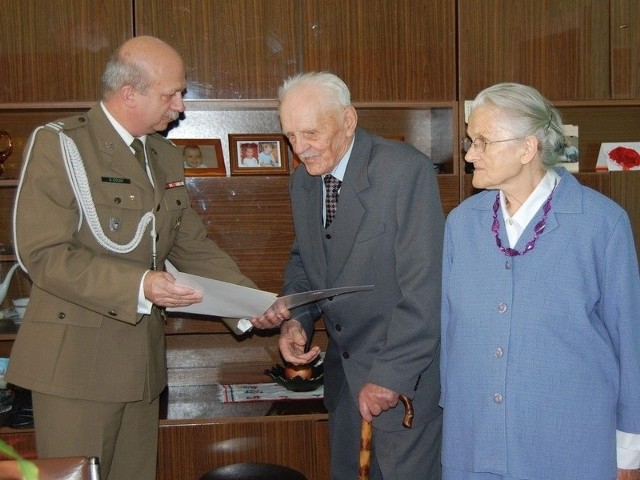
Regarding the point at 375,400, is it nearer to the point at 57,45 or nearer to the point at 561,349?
the point at 561,349

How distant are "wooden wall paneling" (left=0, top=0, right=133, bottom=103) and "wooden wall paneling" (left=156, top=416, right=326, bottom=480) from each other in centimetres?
133

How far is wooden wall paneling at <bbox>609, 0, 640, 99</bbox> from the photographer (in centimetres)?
341

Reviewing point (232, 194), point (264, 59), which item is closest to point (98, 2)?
point (264, 59)

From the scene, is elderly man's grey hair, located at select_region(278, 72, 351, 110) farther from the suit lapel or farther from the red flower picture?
the red flower picture

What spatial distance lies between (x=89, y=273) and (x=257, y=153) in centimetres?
140

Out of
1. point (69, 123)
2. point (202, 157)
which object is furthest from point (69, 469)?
point (202, 157)

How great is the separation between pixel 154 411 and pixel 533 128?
143 cm

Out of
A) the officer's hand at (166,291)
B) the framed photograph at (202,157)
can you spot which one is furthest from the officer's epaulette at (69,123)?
the framed photograph at (202,157)

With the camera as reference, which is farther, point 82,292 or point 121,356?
point 121,356

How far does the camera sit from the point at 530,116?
1.87 m

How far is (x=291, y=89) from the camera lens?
90.4 inches

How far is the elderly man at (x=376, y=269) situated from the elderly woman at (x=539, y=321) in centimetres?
23

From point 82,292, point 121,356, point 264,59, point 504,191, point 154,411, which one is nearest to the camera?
point 504,191

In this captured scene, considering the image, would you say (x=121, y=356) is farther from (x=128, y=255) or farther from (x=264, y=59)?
(x=264, y=59)
